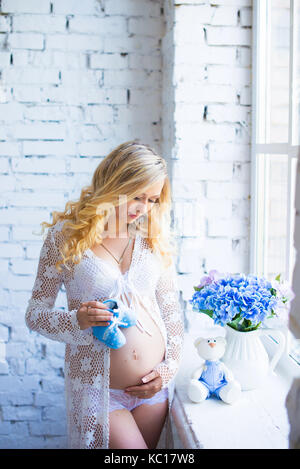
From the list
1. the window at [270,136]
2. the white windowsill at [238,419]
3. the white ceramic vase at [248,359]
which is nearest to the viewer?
the white windowsill at [238,419]

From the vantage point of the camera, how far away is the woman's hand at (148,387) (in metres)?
1.54

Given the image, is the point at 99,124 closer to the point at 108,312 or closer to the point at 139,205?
the point at 139,205

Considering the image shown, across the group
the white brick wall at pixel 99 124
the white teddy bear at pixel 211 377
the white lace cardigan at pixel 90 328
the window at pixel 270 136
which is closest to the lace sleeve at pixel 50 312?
the white lace cardigan at pixel 90 328

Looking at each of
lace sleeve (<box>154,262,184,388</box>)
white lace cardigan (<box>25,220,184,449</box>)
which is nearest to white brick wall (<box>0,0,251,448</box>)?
lace sleeve (<box>154,262,184,388</box>)

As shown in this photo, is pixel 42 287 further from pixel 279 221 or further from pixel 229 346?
pixel 279 221

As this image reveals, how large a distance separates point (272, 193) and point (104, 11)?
3.55 feet

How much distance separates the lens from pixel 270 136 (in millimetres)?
2043

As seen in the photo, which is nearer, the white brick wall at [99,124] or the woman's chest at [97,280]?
the woman's chest at [97,280]

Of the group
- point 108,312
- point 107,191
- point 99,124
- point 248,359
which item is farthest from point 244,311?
point 99,124

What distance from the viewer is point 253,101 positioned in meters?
2.04

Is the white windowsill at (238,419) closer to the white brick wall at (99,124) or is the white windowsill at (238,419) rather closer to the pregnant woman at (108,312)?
the pregnant woman at (108,312)

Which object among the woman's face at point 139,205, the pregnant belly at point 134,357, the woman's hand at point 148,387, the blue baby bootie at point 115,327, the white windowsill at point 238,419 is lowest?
the white windowsill at point 238,419

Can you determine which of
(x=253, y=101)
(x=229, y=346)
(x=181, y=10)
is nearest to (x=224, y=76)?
(x=253, y=101)

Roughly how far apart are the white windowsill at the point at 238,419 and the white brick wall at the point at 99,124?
0.58m
